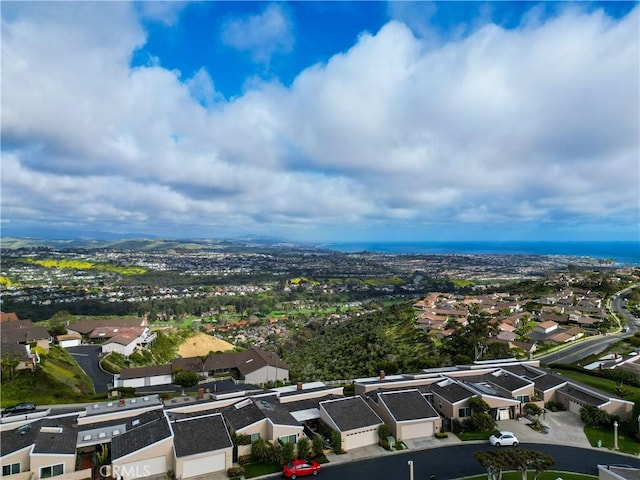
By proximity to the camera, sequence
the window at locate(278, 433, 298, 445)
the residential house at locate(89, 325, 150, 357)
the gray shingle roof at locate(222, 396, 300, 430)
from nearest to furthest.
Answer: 1. the window at locate(278, 433, 298, 445)
2. the gray shingle roof at locate(222, 396, 300, 430)
3. the residential house at locate(89, 325, 150, 357)

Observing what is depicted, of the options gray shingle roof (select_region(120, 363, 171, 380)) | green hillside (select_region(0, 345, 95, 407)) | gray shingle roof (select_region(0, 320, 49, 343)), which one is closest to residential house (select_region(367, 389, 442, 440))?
green hillside (select_region(0, 345, 95, 407))

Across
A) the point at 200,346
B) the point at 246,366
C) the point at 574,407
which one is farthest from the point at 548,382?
the point at 200,346

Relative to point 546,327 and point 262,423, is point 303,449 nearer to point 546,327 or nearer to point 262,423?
point 262,423

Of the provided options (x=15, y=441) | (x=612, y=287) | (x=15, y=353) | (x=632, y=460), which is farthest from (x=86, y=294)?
(x=612, y=287)

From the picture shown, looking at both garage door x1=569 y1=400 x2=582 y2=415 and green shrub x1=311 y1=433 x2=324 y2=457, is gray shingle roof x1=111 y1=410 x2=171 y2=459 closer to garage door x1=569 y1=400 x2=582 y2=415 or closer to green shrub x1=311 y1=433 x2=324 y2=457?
green shrub x1=311 y1=433 x2=324 y2=457

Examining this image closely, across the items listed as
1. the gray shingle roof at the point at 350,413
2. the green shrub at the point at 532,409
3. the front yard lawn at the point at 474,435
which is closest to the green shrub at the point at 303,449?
the gray shingle roof at the point at 350,413

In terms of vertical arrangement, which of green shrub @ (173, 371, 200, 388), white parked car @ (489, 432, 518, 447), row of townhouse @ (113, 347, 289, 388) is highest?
white parked car @ (489, 432, 518, 447)

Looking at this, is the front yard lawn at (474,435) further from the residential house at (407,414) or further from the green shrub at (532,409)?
the green shrub at (532,409)
